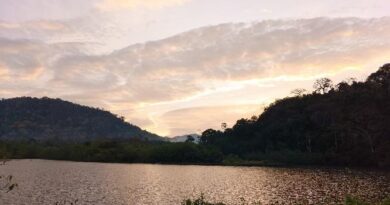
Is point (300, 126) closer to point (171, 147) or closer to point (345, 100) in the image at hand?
point (345, 100)

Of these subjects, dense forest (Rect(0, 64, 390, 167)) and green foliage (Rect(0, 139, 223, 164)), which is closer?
dense forest (Rect(0, 64, 390, 167))

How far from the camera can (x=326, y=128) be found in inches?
5098

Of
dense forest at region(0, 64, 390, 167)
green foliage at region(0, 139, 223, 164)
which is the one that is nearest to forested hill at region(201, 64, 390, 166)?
dense forest at region(0, 64, 390, 167)

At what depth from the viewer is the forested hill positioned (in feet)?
371

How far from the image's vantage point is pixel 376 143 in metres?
112

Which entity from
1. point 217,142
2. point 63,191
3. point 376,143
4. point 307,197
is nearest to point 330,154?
point 376,143

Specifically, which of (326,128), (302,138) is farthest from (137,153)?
(326,128)

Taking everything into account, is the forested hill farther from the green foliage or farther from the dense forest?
the green foliage

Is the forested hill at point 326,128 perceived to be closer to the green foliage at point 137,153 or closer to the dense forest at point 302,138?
the dense forest at point 302,138

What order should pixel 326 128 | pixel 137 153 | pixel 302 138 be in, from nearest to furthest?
pixel 326 128, pixel 302 138, pixel 137 153

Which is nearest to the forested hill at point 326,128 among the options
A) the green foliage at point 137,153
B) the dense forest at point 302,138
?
the dense forest at point 302,138

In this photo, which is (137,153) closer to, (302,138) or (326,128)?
(302,138)

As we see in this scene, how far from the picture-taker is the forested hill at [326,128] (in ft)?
371

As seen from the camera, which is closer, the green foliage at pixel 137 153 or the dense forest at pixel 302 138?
the dense forest at pixel 302 138
